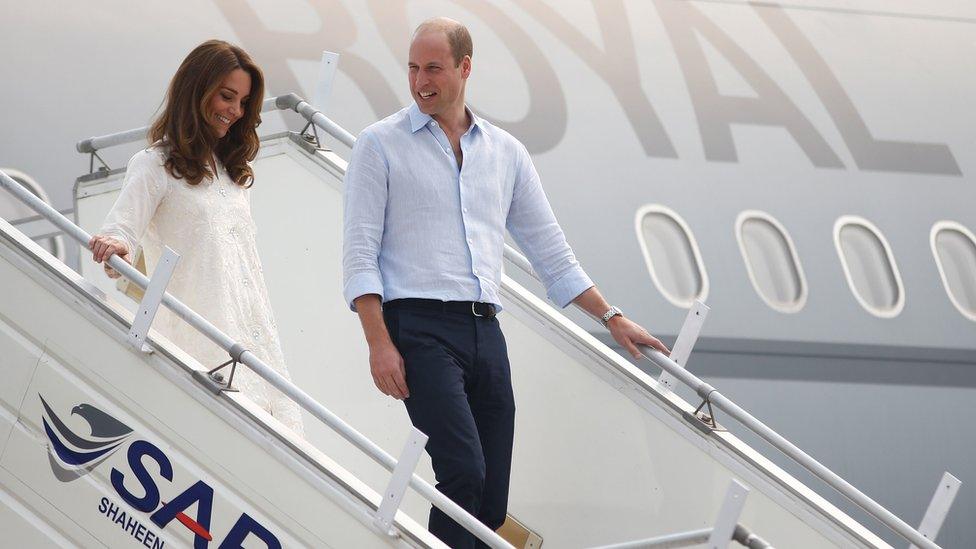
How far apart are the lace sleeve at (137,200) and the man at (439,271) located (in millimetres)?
439

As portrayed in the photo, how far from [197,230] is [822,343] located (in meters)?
3.36

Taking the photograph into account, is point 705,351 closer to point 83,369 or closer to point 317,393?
point 317,393

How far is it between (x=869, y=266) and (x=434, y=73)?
3654mm

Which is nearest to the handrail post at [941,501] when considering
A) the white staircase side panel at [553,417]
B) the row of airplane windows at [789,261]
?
the white staircase side panel at [553,417]

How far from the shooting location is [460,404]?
7.43 feet

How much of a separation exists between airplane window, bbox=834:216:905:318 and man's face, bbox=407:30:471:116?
3418 millimetres

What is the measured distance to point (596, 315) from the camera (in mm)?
2693

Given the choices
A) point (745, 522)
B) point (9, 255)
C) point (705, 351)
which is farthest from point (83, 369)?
point (705, 351)

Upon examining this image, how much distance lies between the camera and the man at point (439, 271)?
2273 mm

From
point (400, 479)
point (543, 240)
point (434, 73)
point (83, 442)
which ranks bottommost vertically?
point (83, 442)

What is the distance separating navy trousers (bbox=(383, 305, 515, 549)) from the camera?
226 centimetres

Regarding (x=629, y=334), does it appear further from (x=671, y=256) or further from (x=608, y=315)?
(x=671, y=256)

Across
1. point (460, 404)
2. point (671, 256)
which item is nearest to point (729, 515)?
point (460, 404)

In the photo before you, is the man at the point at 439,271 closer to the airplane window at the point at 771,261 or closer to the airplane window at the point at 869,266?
the airplane window at the point at 771,261
